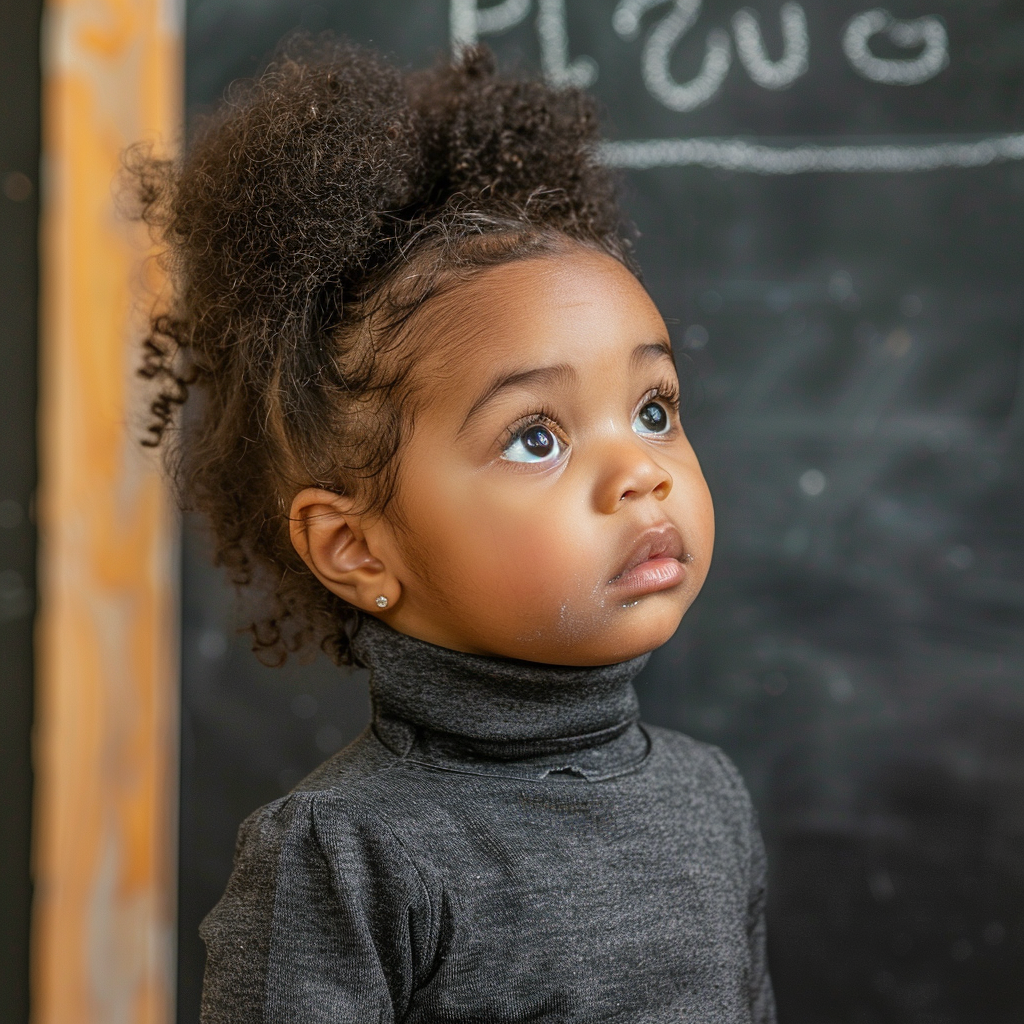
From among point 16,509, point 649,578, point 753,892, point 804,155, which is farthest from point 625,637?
point 16,509

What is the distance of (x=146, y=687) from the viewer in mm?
1192

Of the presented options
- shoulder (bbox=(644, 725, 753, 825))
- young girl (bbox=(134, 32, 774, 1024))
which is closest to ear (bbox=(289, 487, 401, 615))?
young girl (bbox=(134, 32, 774, 1024))

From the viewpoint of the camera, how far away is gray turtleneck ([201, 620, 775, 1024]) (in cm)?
61

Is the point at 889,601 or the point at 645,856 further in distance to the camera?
the point at 889,601

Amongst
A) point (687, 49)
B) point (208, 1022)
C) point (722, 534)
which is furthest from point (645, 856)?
point (687, 49)

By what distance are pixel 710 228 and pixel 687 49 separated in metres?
0.18

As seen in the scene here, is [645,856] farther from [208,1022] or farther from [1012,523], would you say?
[1012,523]

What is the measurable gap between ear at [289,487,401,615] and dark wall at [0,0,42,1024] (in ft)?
2.17

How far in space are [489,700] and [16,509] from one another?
78cm

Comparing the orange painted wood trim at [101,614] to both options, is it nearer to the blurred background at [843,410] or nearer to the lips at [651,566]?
the blurred background at [843,410]

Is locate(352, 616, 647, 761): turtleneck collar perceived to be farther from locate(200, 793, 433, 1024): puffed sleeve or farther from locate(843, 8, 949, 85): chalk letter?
locate(843, 8, 949, 85): chalk letter

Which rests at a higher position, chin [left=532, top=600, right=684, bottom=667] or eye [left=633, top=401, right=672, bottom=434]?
eye [left=633, top=401, right=672, bottom=434]

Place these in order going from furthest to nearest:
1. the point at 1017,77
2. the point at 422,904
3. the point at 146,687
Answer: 1. the point at 146,687
2. the point at 1017,77
3. the point at 422,904

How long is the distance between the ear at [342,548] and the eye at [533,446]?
112mm
